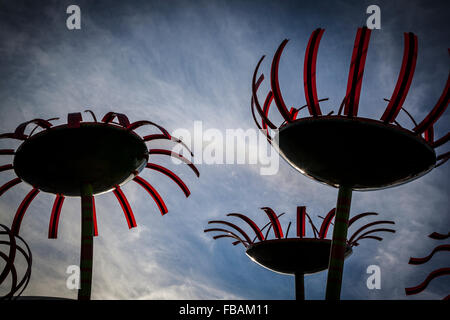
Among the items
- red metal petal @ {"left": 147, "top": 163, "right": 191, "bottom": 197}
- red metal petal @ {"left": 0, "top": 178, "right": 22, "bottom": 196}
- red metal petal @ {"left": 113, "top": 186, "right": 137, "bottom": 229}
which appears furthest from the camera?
red metal petal @ {"left": 113, "top": 186, "right": 137, "bottom": 229}

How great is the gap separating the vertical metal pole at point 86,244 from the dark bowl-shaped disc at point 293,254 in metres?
4.21

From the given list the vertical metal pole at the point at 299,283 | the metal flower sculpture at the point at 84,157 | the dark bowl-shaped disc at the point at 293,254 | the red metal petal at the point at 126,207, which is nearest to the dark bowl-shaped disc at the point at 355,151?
the metal flower sculpture at the point at 84,157

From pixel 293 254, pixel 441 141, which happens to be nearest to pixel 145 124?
pixel 293 254

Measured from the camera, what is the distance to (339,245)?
754 cm

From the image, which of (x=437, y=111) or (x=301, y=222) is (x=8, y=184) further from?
(x=437, y=111)

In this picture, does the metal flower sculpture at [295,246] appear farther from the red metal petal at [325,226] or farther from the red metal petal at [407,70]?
the red metal petal at [407,70]

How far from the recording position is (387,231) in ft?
38.8

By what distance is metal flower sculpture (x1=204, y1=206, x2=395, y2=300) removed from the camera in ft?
35.2

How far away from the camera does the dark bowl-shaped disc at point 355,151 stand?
6.68 meters

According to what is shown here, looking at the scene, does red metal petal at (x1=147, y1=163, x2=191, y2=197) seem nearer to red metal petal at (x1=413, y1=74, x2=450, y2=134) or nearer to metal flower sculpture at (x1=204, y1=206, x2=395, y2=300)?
metal flower sculpture at (x1=204, y1=206, x2=395, y2=300)

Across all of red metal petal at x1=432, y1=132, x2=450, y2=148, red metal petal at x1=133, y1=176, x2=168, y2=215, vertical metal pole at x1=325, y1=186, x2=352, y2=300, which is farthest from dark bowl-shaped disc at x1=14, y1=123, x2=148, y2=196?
red metal petal at x1=432, y1=132, x2=450, y2=148

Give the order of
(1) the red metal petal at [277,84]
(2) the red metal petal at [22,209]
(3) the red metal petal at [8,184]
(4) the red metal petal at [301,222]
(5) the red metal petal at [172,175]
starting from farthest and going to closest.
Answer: (4) the red metal petal at [301,222] → (2) the red metal petal at [22,209] → (5) the red metal petal at [172,175] → (3) the red metal petal at [8,184] → (1) the red metal petal at [277,84]

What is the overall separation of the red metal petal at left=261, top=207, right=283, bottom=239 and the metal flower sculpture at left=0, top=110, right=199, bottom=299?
4.01 m
